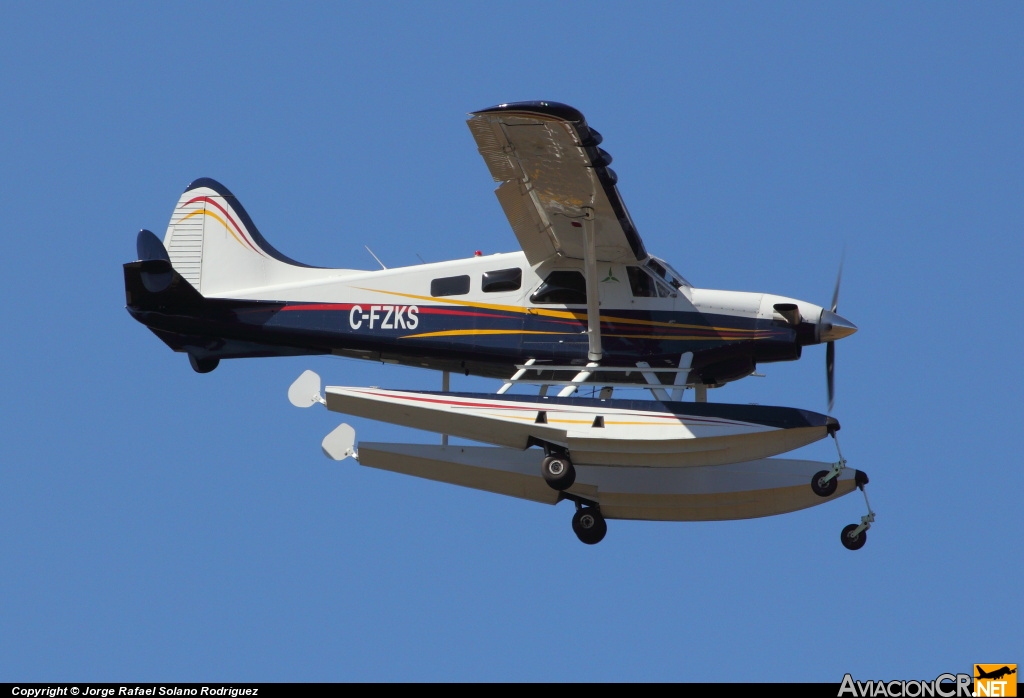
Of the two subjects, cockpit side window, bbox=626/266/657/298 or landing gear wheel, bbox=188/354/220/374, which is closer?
cockpit side window, bbox=626/266/657/298

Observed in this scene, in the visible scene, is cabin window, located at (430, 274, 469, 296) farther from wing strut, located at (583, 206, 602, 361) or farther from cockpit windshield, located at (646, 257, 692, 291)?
cockpit windshield, located at (646, 257, 692, 291)

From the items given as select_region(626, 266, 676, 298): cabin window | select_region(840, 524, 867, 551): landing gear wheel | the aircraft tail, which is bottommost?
select_region(840, 524, 867, 551): landing gear wheel

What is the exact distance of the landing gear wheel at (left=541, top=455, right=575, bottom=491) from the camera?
57.2ft

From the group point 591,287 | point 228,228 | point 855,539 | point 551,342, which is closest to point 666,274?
point 591,287

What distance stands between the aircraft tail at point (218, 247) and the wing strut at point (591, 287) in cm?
384

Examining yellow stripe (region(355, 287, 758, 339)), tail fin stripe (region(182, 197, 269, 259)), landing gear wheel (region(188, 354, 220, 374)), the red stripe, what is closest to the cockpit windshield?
yellow stripe (region(355, 287, 758, 339))

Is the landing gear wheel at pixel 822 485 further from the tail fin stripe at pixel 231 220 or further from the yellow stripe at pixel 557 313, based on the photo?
the tail fin stripe at pixel 231 220

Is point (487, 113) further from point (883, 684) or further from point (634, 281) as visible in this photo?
point (883, 684)

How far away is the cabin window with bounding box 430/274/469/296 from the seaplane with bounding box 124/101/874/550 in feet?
0.05

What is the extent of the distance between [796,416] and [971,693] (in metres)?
3.38

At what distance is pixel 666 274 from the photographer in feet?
60.8

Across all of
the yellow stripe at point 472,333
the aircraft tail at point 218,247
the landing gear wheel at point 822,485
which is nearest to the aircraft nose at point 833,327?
the landing gear wheel at point 822,485

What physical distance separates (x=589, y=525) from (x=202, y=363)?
5.04 meters

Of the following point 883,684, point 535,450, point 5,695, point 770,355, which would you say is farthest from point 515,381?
point 5,695
